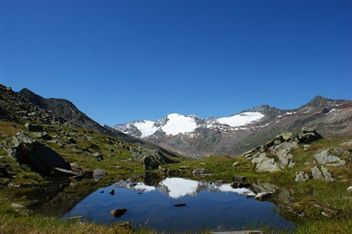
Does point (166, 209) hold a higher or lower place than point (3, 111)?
lower

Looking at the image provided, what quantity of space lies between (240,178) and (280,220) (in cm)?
4212

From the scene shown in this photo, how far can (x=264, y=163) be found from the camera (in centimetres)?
7725

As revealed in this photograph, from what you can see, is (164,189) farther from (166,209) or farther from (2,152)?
(2,152)

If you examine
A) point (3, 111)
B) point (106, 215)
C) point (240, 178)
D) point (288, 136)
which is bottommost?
point (106, 215)

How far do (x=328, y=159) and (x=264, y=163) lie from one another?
19.2 metres

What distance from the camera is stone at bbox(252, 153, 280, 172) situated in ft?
236

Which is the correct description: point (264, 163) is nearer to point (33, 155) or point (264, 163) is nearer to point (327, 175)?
point (327, 175)

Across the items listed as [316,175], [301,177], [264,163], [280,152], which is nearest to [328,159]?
[316,175]

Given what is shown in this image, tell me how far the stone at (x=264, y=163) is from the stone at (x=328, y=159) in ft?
31.4

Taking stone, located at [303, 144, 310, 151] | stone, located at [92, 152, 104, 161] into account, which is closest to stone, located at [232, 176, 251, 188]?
stone, located at [303, 144, 310, 151]

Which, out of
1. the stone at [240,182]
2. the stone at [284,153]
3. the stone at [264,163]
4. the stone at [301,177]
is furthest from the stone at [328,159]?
the stone at [240,182]

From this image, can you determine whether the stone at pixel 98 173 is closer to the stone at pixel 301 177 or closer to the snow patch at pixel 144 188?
the snow patch at pixel 144 188

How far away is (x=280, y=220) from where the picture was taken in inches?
1326

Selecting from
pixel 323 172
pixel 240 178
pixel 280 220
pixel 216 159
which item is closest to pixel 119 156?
pixel 216 159
